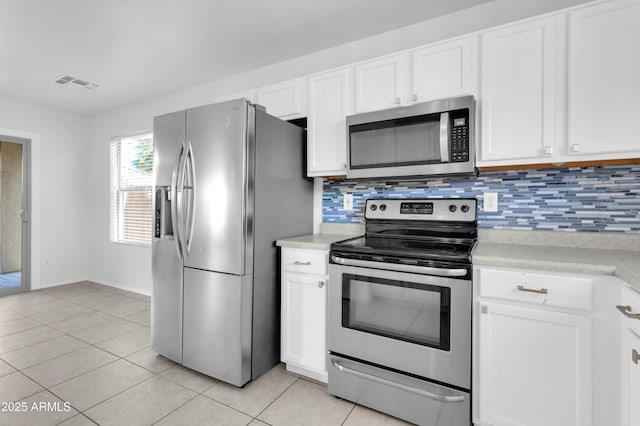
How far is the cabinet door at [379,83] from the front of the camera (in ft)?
6.95

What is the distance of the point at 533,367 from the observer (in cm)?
148

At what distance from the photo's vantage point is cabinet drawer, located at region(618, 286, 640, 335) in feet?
3.76

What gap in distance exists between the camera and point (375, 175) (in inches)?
86.0

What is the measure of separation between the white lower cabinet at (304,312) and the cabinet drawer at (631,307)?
144 cm

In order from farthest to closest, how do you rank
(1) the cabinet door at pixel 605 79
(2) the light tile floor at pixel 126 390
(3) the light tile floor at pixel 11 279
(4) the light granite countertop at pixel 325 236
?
(3) the light tile floor at pixel 11 279 < (4) the light granite countertop at pixel 325 236 < (2) the light tile floor at pixel 126 390 < (1) the cabinet door at pixel 605 79

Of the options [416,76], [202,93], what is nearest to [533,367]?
[416,76]

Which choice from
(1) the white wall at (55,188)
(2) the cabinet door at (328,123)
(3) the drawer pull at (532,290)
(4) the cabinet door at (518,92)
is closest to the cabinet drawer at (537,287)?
(3) the drawer pull at (532,290)

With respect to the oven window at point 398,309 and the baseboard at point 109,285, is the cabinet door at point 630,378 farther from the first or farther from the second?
the baseboard at point 109,285

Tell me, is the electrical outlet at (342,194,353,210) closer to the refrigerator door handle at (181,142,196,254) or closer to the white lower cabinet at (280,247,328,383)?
the white lower cabinet at (280,247,328,383)

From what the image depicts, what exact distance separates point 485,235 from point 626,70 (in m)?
1.11

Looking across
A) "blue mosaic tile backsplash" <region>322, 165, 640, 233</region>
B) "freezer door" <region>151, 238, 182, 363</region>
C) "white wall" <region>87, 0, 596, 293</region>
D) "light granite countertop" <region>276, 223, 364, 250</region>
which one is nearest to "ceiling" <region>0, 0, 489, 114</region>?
"white wall" <region>87, 0, 596, 293</region>

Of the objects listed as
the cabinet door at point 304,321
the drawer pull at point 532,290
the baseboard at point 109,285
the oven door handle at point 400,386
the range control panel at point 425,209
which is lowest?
the baseboard at point 109,285

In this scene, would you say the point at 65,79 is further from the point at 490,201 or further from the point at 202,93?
the point at 490,201

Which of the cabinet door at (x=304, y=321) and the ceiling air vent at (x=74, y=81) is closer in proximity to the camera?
the cabinet door at (x=304, y=321)
